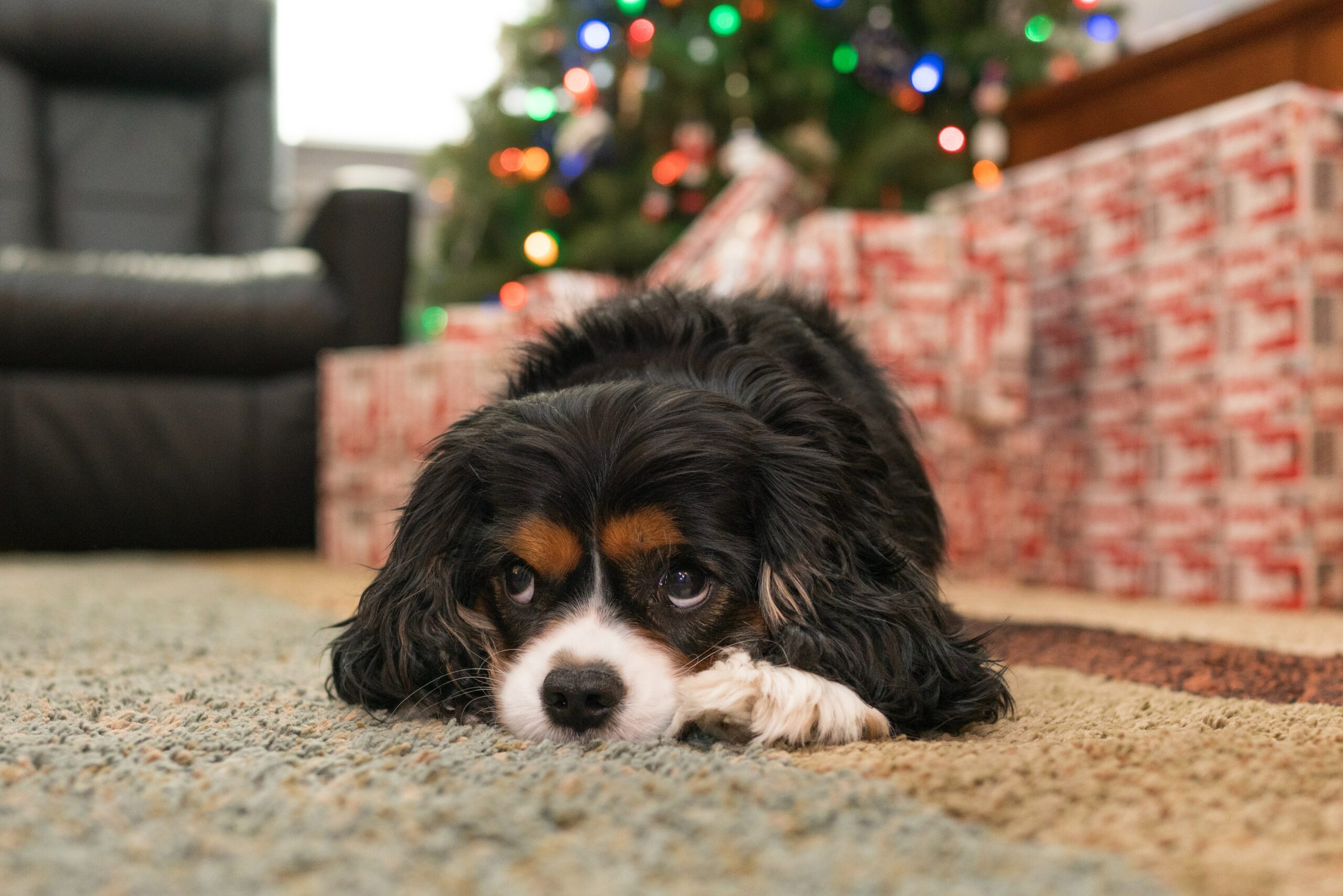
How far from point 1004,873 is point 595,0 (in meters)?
5.07

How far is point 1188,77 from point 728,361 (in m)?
2.47

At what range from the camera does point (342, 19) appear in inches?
279

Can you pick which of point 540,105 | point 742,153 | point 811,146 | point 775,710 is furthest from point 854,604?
point 540,105

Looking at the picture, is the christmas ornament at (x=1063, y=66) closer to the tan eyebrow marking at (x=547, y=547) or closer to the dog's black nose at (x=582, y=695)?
the tan eyebrow marking at (x=547, y=547)

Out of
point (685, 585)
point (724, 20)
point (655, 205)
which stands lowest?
point (685, 585)

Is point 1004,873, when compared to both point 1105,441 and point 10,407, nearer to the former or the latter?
point 1105,441

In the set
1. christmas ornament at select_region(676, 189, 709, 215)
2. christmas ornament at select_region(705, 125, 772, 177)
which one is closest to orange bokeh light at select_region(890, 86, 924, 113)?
christmas ornament at select_region(705, 125, 772, 177)

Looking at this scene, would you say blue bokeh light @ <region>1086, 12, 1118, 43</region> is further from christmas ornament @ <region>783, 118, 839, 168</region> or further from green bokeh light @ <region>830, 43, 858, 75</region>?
christmas ornament @ <region>783, 118, 839, 168</region>

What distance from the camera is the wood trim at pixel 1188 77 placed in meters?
2.95

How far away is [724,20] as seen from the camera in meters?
4.94

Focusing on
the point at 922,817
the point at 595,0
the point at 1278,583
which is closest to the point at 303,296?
the point at 595,0

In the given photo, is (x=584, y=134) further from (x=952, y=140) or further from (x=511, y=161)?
(x=952, y=140)

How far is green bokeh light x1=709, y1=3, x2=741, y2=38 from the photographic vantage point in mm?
4941

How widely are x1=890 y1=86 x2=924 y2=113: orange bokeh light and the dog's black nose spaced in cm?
444
